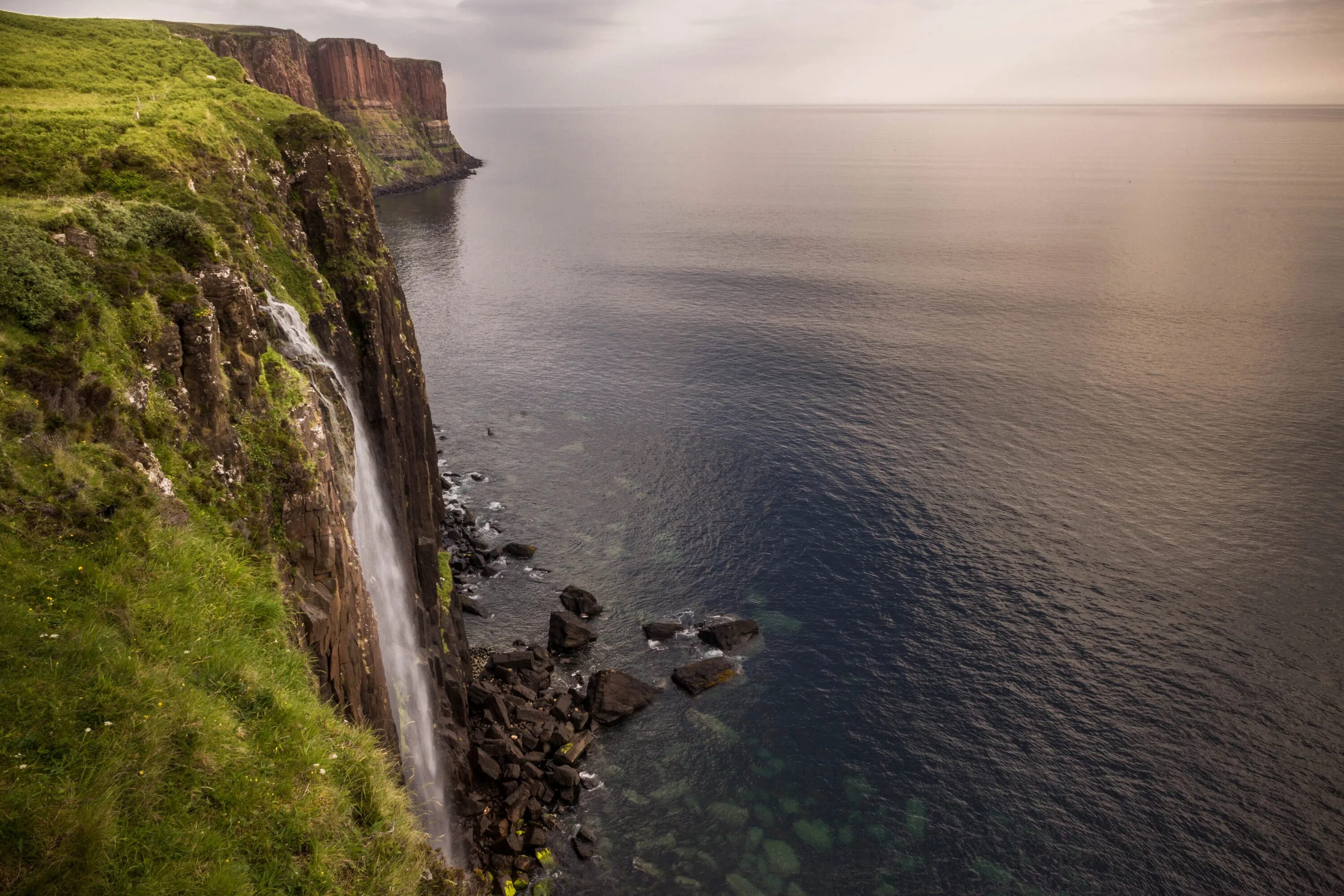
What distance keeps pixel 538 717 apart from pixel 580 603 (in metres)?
12.1

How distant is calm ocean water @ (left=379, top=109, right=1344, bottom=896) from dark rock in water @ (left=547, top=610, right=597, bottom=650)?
1.45 meters

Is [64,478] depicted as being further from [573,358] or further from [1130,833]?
[573,358]

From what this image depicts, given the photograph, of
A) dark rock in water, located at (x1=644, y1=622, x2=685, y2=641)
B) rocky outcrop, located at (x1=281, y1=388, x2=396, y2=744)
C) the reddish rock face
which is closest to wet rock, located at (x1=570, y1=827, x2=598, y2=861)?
rocky outcrop, located at (x1=281, y1=388, x2=396, y2=744)

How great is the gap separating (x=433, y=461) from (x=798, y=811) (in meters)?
33.3

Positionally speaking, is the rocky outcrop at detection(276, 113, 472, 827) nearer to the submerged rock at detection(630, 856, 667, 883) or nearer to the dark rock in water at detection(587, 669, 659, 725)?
the dark rock in water at detection(587, 669, 659, 725)

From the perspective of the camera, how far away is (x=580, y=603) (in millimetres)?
55656

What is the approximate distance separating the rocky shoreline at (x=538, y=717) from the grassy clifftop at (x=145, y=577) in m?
18.2

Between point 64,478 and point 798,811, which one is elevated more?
point 64,478

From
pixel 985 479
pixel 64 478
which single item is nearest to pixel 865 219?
pixel 985 479

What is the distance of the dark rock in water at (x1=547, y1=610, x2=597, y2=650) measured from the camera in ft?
171

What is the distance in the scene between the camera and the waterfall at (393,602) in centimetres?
2977

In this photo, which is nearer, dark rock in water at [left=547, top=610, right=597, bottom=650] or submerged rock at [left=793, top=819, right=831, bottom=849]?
submerged rock at [left=793, top=819, right=831, bottom=849]

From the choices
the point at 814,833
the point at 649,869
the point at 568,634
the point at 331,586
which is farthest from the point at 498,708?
the point at 331,586

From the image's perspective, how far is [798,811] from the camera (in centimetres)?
4075
